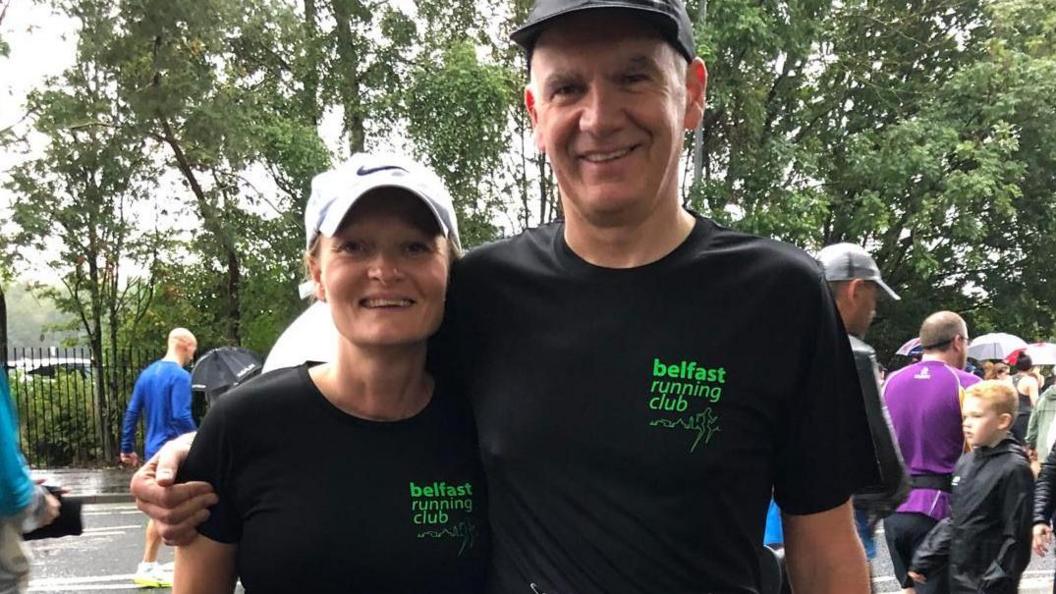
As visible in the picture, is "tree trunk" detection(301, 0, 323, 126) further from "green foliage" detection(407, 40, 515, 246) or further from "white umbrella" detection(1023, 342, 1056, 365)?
"white umbrella" detection(1023, 342, 1056, 365)

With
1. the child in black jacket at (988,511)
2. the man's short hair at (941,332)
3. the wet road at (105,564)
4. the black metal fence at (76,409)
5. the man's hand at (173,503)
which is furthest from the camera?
the black metal fence at (76,409)

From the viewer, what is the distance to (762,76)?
1590 centimetres

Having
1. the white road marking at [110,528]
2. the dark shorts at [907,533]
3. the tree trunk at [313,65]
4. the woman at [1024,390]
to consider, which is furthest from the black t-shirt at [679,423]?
the tree trunk at [313,65]

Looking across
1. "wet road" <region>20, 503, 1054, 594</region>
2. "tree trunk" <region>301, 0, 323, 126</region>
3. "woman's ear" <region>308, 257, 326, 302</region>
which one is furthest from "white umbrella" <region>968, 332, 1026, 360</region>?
"woman's ear" <region>308, 257, 326, 302</region>

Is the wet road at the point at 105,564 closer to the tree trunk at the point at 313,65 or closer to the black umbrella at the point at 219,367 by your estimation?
the black umbrella at the point at 219,367

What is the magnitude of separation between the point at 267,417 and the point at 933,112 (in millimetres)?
16184

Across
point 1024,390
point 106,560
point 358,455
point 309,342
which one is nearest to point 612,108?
point 358,455

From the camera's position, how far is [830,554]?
175 centimetres

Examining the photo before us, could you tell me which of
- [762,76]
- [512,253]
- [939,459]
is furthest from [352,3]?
[512,253]

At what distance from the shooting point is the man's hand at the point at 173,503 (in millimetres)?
1843

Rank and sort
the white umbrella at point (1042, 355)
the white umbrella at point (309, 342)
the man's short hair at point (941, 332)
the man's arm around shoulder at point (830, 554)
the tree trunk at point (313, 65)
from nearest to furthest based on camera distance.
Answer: the man's arm around shoulder at point (830, 554), the white umbrella at point (309, 342), the man's short hair at point (941, 332), the tree trunk at point (313, 65), the white umbrella at point (1042, 355)

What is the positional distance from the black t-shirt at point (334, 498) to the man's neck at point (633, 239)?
1.73ft

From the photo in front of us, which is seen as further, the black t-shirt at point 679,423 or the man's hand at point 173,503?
the man's hand at point 173,503

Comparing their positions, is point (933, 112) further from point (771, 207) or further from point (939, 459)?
point (939, 459)
